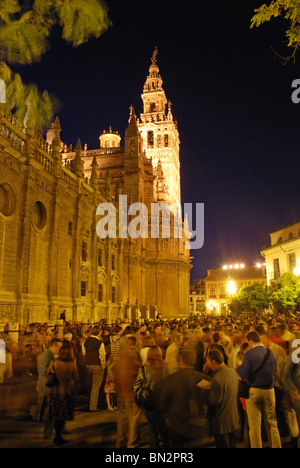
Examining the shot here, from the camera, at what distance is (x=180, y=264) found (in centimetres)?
5131

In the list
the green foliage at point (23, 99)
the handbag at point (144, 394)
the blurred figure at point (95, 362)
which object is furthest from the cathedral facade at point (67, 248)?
the handbag at point (144, 394)

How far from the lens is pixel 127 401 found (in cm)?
623

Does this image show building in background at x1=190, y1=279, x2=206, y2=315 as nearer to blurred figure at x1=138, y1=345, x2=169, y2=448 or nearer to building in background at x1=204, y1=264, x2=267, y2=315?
building in background at x1=204, y1=264, x2=267, y2=315

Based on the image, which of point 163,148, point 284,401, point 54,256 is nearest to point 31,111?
point 54,256

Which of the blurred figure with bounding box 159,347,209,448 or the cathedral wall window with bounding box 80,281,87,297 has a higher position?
the cathedral wall window with bounding box 80,281,87,297

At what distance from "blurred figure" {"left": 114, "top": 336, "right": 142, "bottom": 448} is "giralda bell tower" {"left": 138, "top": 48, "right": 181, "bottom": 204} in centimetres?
8109

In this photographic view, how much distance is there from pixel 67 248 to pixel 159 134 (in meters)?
70.3

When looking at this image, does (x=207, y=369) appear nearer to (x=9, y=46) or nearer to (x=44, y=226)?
(x=9, y=46)

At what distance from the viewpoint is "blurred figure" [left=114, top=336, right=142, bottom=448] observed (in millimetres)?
6211

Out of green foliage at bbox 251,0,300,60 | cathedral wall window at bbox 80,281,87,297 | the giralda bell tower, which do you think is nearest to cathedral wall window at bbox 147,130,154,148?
the giralda bell tower

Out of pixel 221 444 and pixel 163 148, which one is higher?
pixel 163 148

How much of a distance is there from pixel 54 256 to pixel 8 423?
1567 centimetres

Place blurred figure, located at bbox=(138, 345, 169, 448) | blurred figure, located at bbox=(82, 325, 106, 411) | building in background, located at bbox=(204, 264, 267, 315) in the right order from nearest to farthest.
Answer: blurred figure, located at bbox=(138, 345, 169, 448) → blurred figure, located at bbox=(82, 325, 106, 411) → building in background, located at bbox=(204, 264, 267, 315)
